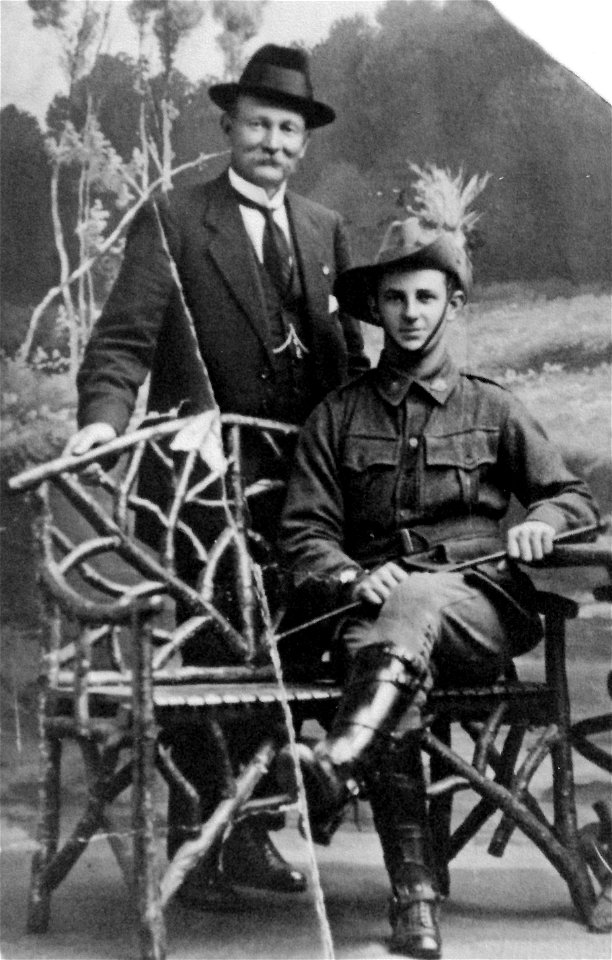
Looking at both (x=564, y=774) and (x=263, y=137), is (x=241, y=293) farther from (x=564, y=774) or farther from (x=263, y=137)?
(x=564, y=774)

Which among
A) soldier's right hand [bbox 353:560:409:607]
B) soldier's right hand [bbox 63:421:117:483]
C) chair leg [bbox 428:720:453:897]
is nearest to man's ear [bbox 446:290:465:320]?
soldier's right hand [bbox 353:560:409:607]

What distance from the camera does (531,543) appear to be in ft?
8.27

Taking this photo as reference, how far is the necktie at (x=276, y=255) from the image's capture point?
9.31ft

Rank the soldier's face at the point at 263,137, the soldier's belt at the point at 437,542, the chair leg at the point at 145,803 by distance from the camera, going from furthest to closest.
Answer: the soldier's face at the point at 263,137 < the soldier's belt at the point at 437,542 < the chair leg at the point at 145,803

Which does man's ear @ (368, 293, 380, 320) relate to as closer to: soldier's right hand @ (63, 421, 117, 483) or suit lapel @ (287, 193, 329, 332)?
suit lapel @ (287, 193, 329, 332)

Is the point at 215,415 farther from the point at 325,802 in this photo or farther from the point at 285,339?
the point at 325,802

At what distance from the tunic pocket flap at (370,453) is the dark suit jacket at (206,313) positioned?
0.20m

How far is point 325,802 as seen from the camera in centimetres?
230

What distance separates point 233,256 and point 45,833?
133cm

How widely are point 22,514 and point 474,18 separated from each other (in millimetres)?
1507

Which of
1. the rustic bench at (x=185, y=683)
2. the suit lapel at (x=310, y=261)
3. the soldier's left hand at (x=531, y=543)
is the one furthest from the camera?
the suit lapel at (x=310, y=261)

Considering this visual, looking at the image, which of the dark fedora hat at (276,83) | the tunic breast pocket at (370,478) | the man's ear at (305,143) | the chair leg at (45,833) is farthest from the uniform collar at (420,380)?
the chair leg at (45,833)

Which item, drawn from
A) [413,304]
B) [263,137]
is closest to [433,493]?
[413,304]

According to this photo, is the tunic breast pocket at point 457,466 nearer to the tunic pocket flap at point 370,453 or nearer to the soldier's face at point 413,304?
the tunic pocket flap at point 370,453
